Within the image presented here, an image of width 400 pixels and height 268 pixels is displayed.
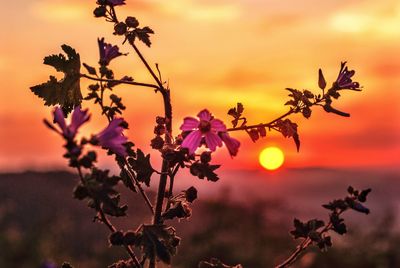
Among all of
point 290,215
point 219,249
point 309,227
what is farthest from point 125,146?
point 290,215

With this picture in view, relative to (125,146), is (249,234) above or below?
above

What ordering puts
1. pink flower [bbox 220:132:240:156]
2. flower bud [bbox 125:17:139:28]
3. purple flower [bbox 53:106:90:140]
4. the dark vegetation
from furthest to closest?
the dark vegetation, flower bud [bbox 125:17:139:28], pink flower [bbox 220:132:240:156], purple flower [bbox 53:106:90:140]

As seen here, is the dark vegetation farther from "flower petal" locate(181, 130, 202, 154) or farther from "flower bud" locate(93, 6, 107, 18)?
"flower petal" locate(181, 130, 202, 154)

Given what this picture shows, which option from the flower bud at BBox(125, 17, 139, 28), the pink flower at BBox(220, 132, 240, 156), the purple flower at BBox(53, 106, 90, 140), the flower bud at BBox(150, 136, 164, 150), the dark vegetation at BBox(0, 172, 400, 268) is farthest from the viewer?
the dark vegetation at BBox(0, 172, 400, 268)

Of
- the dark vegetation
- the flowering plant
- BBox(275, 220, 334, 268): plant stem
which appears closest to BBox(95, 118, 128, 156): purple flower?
the flowering plant

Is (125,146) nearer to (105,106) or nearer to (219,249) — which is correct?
(105,106)

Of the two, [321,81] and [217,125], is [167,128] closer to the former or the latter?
[217,125]

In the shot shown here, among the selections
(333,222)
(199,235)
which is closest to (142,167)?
(333,222)
